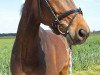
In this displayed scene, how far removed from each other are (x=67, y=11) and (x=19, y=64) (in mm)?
1424

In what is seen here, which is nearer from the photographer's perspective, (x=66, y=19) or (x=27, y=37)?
(x=66, y=19)

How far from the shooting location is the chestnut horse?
4.65 metres

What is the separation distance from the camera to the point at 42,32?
20.1 feet

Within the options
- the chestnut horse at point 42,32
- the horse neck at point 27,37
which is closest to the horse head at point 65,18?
the chestnut horse at point 42,32

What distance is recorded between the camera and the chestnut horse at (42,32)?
183 inches

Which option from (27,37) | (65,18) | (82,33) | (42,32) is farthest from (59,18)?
(42,32)

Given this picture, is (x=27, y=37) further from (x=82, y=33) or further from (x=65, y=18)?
(x=82, y=33)

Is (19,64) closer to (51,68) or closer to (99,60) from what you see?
(51,68)

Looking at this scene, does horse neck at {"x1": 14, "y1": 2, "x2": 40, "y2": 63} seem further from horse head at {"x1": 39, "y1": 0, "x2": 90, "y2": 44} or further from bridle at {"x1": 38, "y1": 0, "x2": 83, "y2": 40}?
bridle at {"x1": 38, "y1": 0, "x2": 83, "y2": 40}

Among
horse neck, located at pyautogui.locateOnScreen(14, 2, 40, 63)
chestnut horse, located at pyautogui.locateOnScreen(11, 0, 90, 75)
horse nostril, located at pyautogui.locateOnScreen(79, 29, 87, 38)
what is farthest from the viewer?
horse neck, located at pyautogui.locateOnScreen(14, 2, 40, 63)

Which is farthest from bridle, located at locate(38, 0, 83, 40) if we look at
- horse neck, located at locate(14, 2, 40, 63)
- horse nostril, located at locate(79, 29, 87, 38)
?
horse neck, located at locate(14, 2, 40, 63)

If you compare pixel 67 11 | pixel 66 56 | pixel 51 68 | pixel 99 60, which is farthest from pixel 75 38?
pixel 99 60

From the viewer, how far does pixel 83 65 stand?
59.7ft

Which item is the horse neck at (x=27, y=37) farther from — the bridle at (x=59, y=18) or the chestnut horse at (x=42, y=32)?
the bridle at (x=59, y=18)
